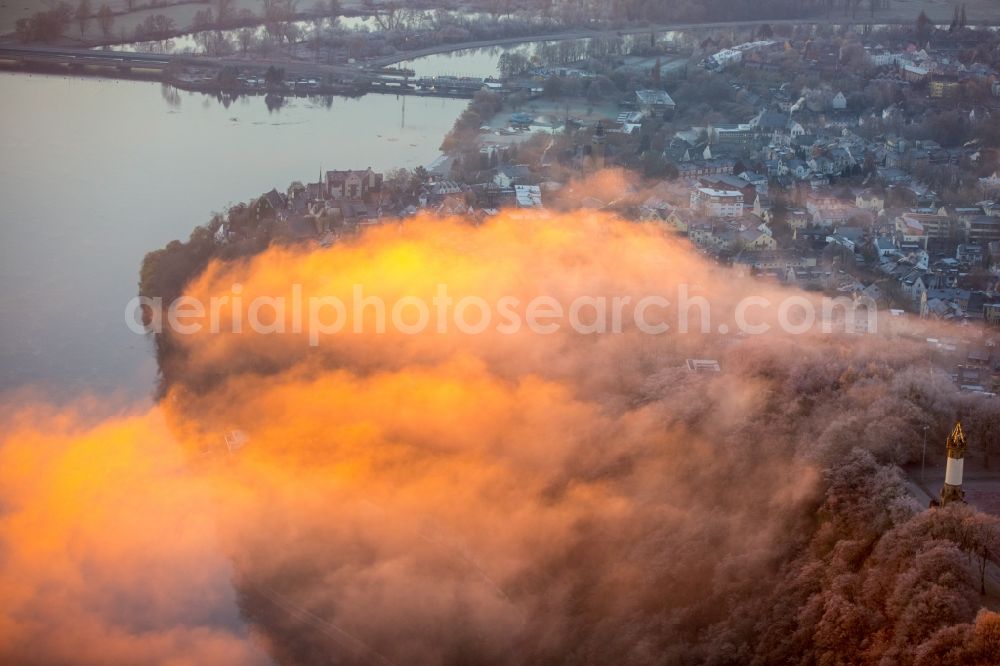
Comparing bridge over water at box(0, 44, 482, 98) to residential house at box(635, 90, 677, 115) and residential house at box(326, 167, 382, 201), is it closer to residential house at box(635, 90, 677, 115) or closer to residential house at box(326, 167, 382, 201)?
residential house at box(635, 90, 677, 115)

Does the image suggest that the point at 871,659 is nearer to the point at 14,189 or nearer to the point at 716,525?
the point at 716,525

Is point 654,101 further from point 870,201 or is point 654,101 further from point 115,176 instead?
point 115,176

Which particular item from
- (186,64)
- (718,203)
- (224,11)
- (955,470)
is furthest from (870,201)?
(224,11)

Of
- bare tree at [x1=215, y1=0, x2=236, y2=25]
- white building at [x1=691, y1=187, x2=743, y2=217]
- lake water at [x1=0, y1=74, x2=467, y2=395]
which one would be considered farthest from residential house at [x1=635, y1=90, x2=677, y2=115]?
bare tree at [x1=215, y1=0, x2=236, y2=25]

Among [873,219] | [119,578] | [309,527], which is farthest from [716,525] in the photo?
[873,219]

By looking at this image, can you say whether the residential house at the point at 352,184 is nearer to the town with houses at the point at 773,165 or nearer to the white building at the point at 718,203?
the town with houses at the point at 773,165

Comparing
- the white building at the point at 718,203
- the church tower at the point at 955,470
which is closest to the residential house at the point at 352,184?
the white building at the point at 718,203

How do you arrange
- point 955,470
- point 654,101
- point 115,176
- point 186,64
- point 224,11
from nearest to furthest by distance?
1. point 955,470
2. point 115,176
3. point 654,101
4. point 186,64
5. point 224,11
